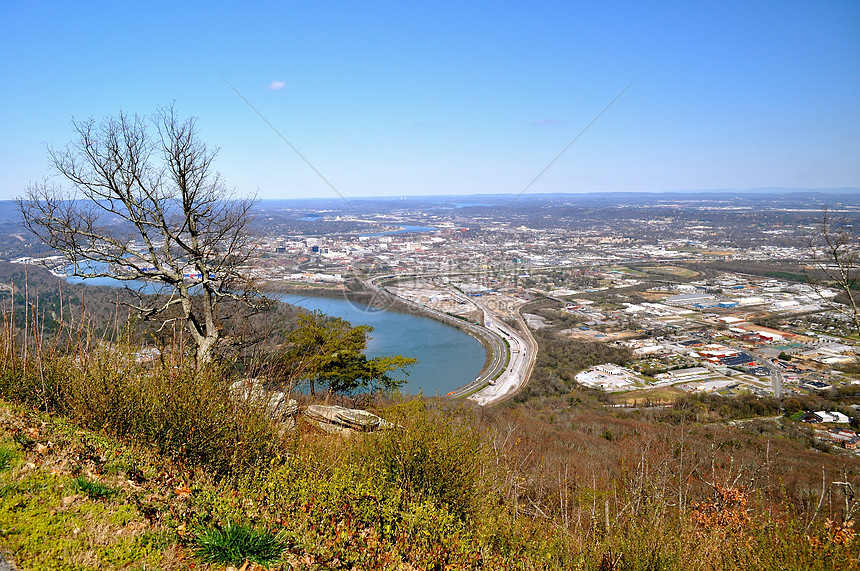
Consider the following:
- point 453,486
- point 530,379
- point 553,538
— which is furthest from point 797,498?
point 530,379

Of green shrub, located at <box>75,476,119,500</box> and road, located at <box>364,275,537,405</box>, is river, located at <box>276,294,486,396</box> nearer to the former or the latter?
road, located at <box>364,275,537,405</box>

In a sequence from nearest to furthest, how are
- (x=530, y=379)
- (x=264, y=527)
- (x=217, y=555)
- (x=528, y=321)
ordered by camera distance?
1. (x=217, y=555)
2. (x=264, y=527)
3. (x=530, y=379)
4. (x=528, y=321)

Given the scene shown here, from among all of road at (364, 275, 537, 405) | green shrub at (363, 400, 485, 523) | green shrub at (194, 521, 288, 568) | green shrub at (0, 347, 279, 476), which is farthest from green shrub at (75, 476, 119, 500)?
road at (364, 275, 537, 405)

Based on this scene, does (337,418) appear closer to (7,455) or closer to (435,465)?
(435,465)

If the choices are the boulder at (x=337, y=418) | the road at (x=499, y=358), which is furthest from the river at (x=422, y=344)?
the boulder at (x=337, y=418)

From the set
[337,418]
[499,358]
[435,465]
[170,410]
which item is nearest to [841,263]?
[435,465]

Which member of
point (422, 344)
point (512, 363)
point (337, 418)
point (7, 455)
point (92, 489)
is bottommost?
point (512, 363)

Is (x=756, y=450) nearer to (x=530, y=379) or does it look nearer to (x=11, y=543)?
(x=530, y=379)

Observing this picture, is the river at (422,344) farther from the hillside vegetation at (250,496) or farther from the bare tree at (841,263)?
the hillside vegetation at (250,496)
